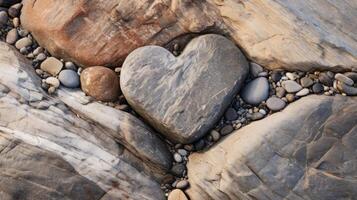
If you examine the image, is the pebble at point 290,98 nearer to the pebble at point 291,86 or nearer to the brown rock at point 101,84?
the pebble at point 291,86

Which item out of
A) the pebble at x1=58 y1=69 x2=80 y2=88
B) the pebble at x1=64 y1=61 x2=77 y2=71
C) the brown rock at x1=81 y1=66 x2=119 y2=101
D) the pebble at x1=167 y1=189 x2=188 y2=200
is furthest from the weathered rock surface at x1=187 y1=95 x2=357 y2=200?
the pebble at x1=64 y1=61 x2=77 y2=71

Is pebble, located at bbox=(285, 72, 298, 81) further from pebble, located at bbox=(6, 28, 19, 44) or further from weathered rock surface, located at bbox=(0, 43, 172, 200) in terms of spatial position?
pebble, located at bbox=(6, 28, 19, 44)

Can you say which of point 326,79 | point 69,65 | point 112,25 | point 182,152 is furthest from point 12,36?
point 326,79

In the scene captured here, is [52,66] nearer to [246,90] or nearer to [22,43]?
[22,43]

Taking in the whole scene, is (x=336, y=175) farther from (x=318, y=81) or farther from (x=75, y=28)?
(x=75, y=28)

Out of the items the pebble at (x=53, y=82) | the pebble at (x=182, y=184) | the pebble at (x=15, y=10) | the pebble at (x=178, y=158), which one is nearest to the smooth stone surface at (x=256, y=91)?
the pebble at (x=178, y=158)

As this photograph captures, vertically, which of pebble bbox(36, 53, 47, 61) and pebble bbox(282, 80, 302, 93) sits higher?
pebble bbox(36, 53, 47, 61)

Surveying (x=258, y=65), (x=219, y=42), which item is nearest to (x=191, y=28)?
(x=219, y=42)
